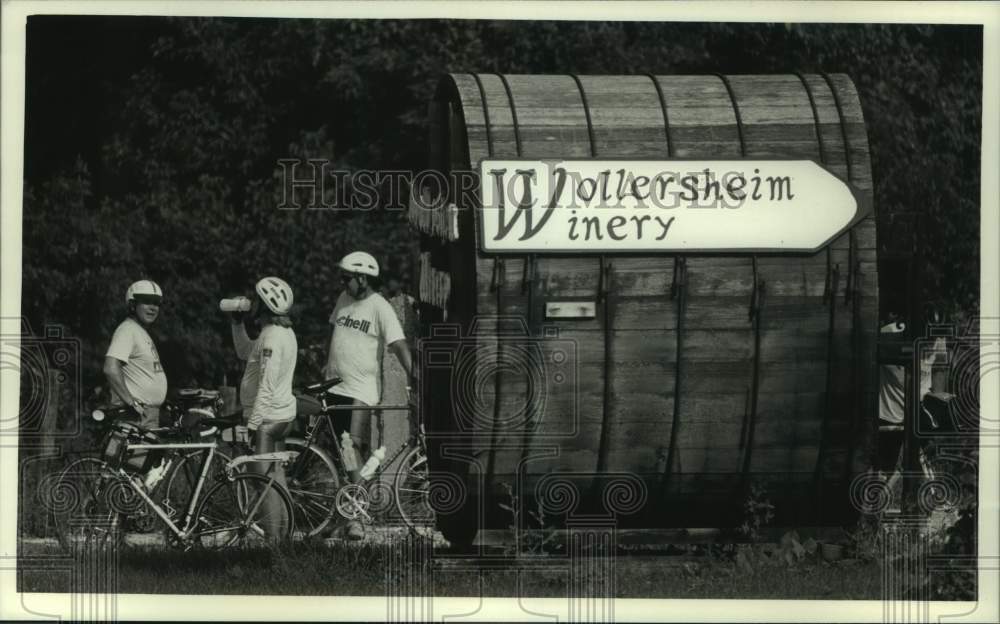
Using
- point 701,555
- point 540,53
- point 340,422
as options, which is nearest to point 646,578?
point 701,555

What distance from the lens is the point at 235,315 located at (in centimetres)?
979

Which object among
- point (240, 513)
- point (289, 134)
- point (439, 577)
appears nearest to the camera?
point (439, 577)

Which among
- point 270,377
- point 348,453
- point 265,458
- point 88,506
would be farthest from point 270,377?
point 88,506

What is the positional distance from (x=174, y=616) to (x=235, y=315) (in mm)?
1694

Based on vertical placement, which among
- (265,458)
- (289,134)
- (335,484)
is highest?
(289,134)

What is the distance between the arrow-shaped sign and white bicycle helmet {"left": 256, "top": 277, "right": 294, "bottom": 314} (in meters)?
1.35

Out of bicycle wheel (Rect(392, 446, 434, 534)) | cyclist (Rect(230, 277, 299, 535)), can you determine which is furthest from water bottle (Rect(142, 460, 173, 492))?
bicycle wheel (Rect(392, 446, 434, 534))

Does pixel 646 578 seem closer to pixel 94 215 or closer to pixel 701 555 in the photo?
pixel 701 555

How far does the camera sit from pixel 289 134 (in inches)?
430

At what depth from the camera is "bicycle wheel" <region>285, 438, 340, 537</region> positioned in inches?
363

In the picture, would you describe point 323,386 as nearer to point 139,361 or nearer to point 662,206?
point 139,361

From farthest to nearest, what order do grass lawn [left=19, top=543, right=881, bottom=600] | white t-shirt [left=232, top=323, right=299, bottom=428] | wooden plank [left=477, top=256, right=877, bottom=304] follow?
white t-shirt [left=232, top=323, right=299, bottom=428], grass lawn [left=19, top=543, right=881, bottom=600], wooden plank [left=477, top=256, right=877, bottom=304]

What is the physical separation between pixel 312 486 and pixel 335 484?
4.6 inches

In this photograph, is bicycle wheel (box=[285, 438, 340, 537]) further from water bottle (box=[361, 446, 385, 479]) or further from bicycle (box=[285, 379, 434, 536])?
water bottle (box=[361, 446, 385, 479])
